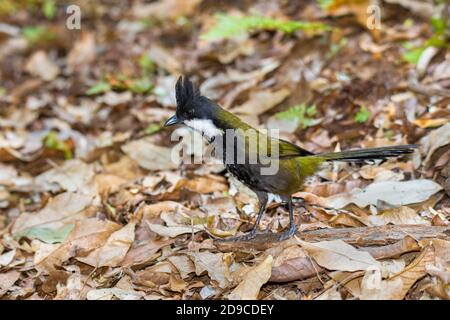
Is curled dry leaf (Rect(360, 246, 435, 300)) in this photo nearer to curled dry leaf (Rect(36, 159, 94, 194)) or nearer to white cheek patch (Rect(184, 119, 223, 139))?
white cheek patch (Rect(184, 119, 223, 139))

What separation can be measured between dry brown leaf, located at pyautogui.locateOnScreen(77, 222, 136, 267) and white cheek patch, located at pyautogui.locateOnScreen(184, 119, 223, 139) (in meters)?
0.91

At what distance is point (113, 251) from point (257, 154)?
126 centimetres

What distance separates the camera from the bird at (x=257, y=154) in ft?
14.4

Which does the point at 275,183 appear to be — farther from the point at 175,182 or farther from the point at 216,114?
the point at 175,182

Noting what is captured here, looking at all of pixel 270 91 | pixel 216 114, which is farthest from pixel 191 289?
→ pixel 270 91

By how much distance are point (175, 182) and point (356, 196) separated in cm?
166

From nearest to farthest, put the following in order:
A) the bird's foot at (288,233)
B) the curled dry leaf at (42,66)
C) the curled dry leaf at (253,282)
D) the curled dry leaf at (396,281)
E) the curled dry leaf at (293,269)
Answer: the curled dry leaf at (396,281) < the curled dry leaf at (253,282) < the curled dry leaf at (293,269) < the bird's foot at (288,233) < the curled dry leaf at (42,66)

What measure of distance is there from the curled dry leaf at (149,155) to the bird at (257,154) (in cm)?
138

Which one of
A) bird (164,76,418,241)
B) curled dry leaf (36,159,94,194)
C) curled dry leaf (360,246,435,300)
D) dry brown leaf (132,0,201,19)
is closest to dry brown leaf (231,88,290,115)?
curled dry leaf (36,159,94,194)

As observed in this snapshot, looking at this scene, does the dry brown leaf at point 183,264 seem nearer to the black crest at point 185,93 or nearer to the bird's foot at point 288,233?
the bird's foot at point 288,233

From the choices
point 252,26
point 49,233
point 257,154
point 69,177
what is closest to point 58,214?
point 49,233

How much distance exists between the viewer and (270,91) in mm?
6578

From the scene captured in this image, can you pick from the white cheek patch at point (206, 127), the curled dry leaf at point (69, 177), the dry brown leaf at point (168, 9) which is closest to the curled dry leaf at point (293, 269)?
the white cheek patch at point (206, 127)

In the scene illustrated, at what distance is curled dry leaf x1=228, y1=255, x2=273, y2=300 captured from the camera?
3.68 meters
